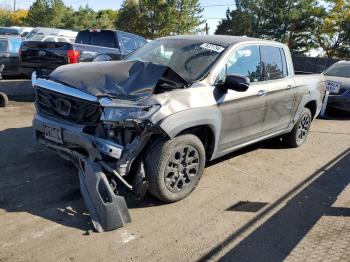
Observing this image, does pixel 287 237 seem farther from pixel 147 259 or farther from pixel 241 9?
pixel 241 9

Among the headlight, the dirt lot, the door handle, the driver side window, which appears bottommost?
the dirt lot

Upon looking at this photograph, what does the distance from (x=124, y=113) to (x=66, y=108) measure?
839 millimetres

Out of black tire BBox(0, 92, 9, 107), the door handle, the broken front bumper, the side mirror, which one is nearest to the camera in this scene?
the broken front bumper

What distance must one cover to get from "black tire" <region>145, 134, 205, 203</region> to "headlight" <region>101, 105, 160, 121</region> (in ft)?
1.35

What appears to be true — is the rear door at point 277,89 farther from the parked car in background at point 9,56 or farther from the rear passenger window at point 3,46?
the rear passenger window at point 3,46

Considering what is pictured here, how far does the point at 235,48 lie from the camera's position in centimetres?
525

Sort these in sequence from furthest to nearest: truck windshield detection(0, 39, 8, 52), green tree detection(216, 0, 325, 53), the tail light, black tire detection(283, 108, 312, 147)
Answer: green tree detection(216, 0, 325, 53) → truck windshield detection(0, 39, 8, 52) → the tail light → black tire detection(283, 108, 312, 147)

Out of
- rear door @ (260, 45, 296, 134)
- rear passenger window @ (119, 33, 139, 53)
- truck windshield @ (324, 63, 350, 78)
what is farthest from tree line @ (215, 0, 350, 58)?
rear door @ (260, 45, 296, 134)

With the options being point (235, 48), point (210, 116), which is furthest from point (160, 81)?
point (235, 48)

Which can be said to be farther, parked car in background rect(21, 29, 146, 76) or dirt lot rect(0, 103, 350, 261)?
parked car in background rect(21, 29, 146, 76)

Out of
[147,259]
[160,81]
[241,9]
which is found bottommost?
[147,259]

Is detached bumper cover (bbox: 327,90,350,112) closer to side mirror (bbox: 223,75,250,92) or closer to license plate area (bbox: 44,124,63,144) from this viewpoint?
side mirror (bbox: 223,75,250,92)

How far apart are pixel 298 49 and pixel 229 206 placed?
4033 cm

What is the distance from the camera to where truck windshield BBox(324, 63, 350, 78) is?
39.0 feet
